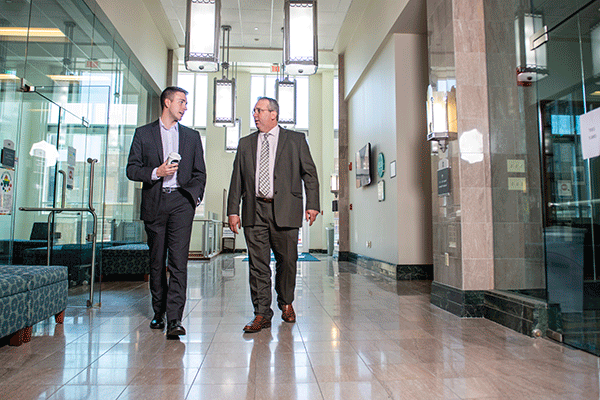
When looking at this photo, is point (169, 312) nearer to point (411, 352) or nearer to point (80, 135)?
point (411, 352)

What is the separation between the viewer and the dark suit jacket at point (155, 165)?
2734 millimetres

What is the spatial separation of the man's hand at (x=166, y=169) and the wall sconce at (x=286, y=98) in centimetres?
549

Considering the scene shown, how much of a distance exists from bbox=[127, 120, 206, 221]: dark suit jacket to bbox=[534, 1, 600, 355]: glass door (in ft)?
7.01

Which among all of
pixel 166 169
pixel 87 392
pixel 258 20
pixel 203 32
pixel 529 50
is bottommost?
→ pixel 87 392

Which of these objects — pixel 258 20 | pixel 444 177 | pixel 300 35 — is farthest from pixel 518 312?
pixel 258 20

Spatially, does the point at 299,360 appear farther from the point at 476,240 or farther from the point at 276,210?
the point at 476,240

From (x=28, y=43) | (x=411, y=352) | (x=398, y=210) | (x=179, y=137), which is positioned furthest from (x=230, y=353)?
(x=398, y=210)

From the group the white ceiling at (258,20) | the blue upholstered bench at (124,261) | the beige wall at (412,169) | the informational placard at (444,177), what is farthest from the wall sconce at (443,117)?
the white ceiling at (258,20)

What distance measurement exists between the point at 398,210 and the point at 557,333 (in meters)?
3.23

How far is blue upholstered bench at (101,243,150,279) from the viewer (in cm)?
570

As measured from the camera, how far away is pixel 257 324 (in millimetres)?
2752

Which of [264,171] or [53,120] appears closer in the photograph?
[264,171]

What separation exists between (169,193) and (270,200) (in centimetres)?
64

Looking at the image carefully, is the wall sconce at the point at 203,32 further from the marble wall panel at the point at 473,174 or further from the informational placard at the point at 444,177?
the marble wall panel at the point at 473,174
